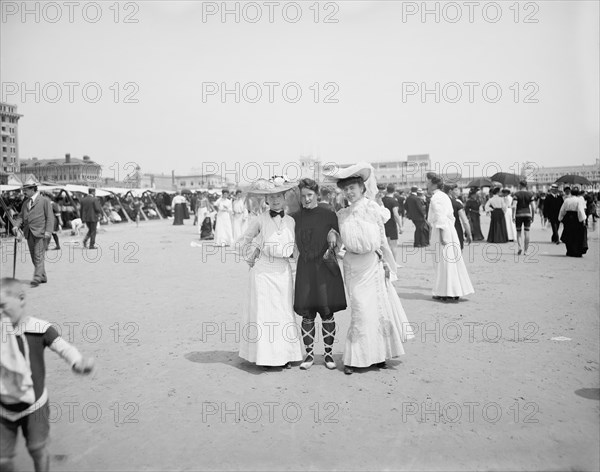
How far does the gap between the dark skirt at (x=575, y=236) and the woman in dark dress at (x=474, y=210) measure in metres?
4.77

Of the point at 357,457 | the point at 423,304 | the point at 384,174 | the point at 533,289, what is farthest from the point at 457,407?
the point at 384,174

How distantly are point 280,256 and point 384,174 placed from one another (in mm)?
102037

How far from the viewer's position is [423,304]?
8352 mm

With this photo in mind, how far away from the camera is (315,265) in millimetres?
5223

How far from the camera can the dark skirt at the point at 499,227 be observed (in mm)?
18250

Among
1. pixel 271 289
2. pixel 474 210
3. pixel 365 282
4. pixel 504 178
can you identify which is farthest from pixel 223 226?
pixel 365 282

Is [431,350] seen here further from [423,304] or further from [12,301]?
[12,301]

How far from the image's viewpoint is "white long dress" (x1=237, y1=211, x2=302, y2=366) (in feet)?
16.9

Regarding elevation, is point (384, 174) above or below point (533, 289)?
above

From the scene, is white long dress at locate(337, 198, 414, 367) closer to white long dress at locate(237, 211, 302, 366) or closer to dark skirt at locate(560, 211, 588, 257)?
white long dress at locate(237, 211, 302, 366)

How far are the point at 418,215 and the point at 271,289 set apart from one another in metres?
12.2

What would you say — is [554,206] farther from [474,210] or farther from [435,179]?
[435,179]

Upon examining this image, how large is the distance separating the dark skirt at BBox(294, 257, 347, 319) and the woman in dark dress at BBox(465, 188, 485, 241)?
572 inches

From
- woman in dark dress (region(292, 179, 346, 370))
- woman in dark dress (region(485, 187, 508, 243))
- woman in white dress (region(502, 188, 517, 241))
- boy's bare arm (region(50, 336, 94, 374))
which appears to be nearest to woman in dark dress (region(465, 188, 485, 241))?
woman in dark dress (region(485, 187, 508, 243))
